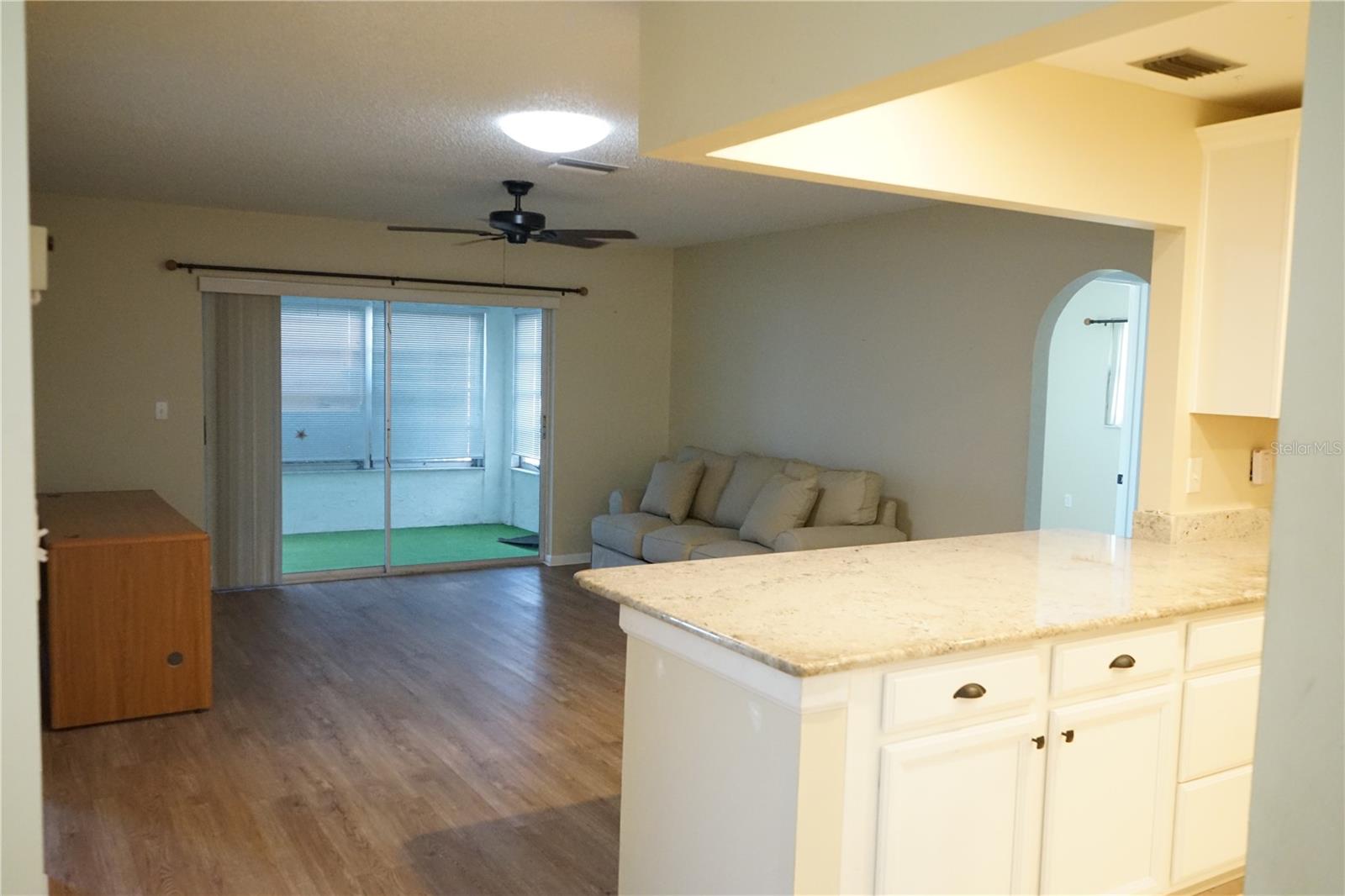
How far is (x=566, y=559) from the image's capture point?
25.3 ft

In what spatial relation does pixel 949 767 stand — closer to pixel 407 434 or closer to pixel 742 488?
pixel 742 488

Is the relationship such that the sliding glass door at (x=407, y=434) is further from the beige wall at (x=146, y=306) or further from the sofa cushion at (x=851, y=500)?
the sofa cushion at (x=851, y=500)

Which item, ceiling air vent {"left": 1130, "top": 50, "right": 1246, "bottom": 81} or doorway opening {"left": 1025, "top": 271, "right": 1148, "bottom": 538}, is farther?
doorway opening {"left": 1025, "top": 271, "right": 1148, "bottom": 538}

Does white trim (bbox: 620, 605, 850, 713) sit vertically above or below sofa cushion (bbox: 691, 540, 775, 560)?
above

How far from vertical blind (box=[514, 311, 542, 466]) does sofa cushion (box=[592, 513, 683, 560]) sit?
97 cm

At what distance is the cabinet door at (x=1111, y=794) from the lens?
2441 millimetres

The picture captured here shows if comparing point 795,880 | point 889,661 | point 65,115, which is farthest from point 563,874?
point 65,115

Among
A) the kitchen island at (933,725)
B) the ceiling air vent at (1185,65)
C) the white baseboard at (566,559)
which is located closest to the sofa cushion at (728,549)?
the white baseboard at (566,559)

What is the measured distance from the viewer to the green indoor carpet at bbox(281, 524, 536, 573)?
7.72 m

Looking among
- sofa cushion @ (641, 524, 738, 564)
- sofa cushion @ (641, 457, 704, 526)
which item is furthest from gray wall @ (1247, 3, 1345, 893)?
sofa cushion @ (641, 457, 704, 526)

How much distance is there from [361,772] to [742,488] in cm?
347

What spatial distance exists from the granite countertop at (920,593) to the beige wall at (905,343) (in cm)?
184

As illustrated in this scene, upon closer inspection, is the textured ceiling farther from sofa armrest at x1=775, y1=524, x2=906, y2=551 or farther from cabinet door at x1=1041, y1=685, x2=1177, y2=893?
cabinet door at x1=1041, y1=685, x2=1177, y2=893

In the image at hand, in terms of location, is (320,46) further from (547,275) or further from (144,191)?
(547,275)
